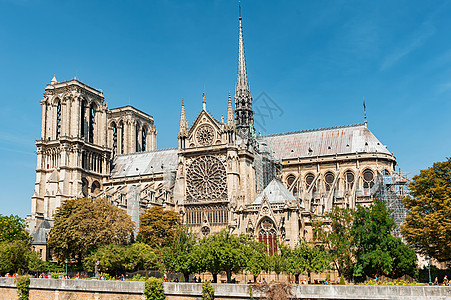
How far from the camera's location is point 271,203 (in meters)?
52.1

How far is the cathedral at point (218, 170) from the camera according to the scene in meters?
55.8

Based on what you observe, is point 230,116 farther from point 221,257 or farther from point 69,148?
point 221,257

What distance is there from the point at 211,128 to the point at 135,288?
34.2 metres

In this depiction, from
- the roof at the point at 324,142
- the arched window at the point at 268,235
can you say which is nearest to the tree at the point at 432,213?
the arched window at the point at 268,235

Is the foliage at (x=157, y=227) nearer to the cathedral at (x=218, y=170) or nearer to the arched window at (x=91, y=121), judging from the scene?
the cathedral at (x=218, y=170)

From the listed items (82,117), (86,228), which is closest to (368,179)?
(86,228)

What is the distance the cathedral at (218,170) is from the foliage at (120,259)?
10.3m

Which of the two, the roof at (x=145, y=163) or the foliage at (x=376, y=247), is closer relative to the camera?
the foliage at (x=376, y=247)

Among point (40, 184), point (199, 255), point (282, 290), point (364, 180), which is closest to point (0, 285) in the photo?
point (199, 255)

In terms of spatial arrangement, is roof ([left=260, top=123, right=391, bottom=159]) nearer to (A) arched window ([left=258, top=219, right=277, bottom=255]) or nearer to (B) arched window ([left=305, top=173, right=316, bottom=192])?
(B) arched window ([left=305, top=173, right=316, bottom=192])

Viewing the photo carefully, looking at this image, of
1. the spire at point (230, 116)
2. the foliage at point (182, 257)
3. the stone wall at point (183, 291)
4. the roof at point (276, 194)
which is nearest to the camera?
the stone wall at point (183, 291)

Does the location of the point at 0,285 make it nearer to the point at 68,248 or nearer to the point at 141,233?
the point at 68,248

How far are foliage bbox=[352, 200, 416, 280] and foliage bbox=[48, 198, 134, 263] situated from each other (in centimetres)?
2503

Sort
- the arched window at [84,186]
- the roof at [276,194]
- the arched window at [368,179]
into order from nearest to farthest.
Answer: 1. the roof at [276,194]
2. the arched window at [368,179]
3. the arched window at [84,186]
